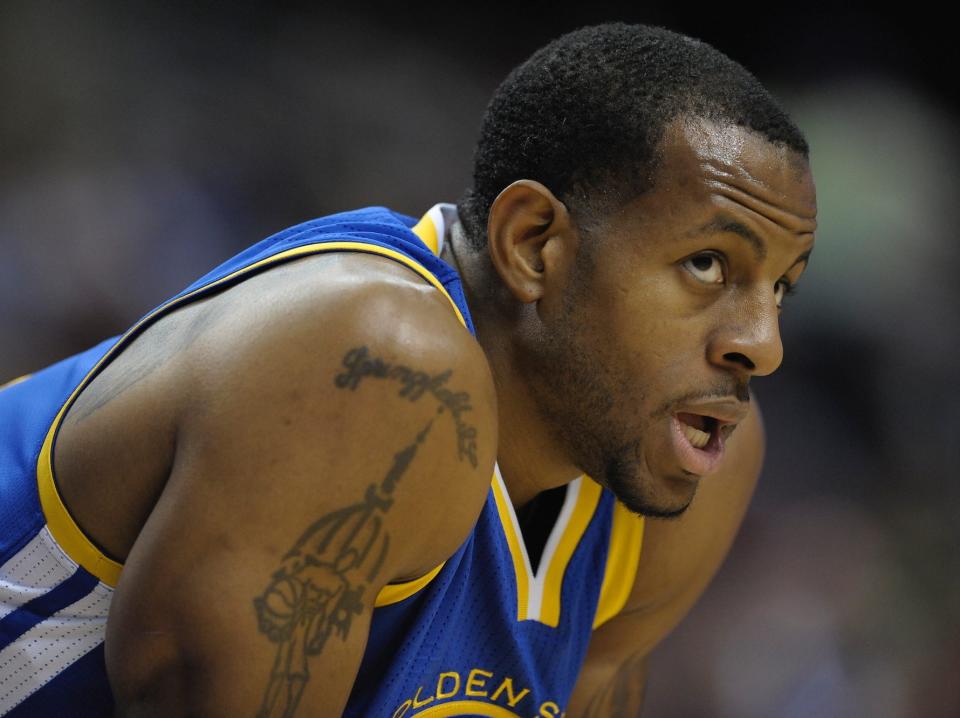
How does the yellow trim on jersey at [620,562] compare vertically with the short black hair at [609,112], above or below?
below

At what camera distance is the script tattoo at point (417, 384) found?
136 cm

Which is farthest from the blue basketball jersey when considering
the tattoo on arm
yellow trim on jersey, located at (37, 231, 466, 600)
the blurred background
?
the blurred background

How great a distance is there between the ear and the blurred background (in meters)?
2.28

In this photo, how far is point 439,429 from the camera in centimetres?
141

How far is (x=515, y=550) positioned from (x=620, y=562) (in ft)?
1.10

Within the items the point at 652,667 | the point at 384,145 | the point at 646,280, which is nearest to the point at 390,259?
the point at 646,280

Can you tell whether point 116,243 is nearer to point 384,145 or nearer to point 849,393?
point 384,145

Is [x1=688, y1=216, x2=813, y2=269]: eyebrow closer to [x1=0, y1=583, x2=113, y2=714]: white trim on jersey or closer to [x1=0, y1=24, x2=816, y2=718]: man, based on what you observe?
[x1=0, y1=24, x2=816, y2=718]: man

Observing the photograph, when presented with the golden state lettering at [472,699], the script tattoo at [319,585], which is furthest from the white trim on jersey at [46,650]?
the golden state lettering at [472,699]

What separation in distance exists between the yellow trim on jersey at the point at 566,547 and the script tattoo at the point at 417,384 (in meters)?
0.66

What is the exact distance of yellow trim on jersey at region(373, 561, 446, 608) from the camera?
157cm

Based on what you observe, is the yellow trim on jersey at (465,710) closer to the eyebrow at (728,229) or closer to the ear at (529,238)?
the ear at (529,238)

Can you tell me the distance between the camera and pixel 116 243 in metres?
4.09

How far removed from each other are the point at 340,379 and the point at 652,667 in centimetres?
276
